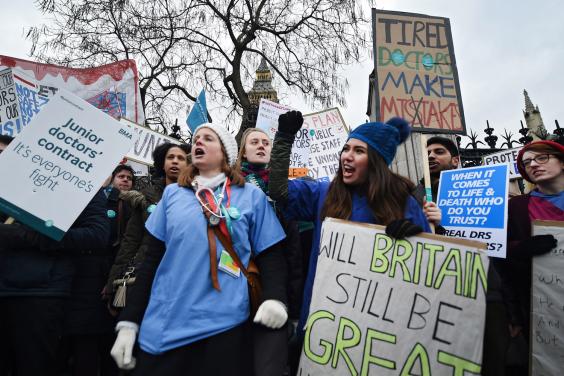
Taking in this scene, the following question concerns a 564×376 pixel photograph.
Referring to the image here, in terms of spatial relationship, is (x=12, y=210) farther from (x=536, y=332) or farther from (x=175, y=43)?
(x=175, y=43)

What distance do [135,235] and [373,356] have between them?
1953 mm

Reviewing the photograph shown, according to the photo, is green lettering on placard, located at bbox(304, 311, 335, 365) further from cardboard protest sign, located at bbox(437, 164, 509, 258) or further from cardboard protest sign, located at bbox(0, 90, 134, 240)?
cardboard protest sign, located at bbox(0, 90, 134, 240)

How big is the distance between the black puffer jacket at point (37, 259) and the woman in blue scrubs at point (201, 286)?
85cm

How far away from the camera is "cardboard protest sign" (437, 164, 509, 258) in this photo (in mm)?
2291

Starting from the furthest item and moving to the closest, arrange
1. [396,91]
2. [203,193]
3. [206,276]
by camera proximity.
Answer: [396,91]
[203,193]
[206,276]

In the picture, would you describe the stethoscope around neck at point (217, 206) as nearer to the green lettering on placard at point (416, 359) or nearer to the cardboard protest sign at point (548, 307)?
the green lettering on placard at point (416, 359)

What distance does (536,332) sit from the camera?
2.13m

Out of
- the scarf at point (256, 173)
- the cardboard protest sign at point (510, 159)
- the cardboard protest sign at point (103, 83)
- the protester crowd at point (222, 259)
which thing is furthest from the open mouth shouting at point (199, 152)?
the cardboard protest sign at point (103, 83)

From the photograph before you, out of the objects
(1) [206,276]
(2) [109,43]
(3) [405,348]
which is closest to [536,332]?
(3) [405,348]

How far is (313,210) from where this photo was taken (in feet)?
6.66

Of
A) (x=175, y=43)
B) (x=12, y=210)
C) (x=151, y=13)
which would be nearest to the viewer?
(x=12, y=210)

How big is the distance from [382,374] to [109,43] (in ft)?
36.5

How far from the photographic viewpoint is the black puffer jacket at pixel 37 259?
6.89 ft

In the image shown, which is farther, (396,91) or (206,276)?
(396,91)
